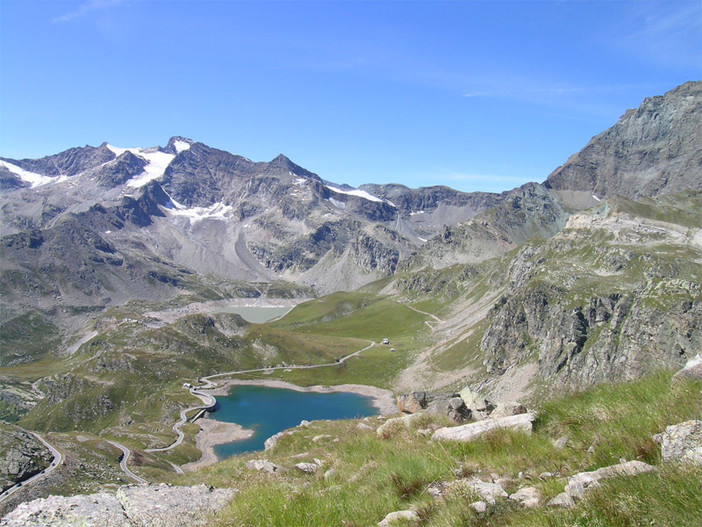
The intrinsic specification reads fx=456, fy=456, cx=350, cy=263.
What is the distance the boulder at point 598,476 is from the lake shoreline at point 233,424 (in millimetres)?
75004

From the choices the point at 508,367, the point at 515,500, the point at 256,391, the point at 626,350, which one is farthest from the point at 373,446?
the point at 256,391

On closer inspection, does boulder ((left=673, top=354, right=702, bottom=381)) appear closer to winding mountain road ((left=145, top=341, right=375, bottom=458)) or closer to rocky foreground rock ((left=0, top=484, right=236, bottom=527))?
rocky foreground rock ((left=0, top=484, right=236, bottom=527))

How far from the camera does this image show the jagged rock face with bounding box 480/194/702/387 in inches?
4215

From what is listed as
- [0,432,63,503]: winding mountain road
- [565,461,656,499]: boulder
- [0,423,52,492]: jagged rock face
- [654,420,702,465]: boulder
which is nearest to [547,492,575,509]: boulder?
[565,461,656,499]: boulder

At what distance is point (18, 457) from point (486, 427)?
183 feet

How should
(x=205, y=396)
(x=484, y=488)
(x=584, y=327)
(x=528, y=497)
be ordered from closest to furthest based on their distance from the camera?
(x=528, y=497) < (x=484, y=488) < (x=584, y=327) < (x=205, y=396)

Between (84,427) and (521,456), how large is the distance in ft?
528

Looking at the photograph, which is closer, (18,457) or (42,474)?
(42,474)

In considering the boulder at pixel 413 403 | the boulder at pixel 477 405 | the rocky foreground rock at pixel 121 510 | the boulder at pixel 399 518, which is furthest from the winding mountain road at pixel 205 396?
the boulder at pixel 399 518

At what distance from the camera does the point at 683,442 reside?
730cm

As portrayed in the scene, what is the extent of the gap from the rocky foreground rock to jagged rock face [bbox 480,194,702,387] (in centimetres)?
8231

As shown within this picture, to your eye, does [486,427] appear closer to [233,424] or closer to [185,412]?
[233,424]

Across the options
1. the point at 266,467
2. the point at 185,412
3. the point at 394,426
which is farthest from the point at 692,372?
the point at 185,412

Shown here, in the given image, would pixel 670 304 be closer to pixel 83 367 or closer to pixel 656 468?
pixel 656 468
